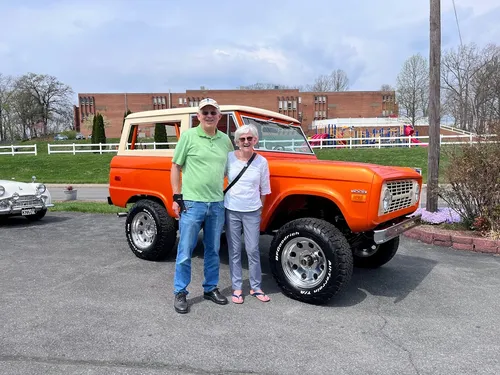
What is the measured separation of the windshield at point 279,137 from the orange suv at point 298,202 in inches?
0.6

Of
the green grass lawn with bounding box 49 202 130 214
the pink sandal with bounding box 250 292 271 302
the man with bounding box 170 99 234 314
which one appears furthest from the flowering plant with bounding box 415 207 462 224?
the green grass lawn with bounding box 49 202 130 214

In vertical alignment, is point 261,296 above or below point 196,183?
below

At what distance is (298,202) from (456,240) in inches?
125

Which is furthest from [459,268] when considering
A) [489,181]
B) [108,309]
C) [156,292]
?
[108,309]

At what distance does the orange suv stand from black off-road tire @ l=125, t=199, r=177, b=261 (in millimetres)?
13

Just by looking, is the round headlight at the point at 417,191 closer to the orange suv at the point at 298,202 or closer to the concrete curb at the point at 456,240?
the orange suv at the point at 298,202

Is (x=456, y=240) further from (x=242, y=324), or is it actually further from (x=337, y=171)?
(x=242, y=324)

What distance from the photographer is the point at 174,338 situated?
3285mm

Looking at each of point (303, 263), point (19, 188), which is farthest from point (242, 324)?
point (19, 188)

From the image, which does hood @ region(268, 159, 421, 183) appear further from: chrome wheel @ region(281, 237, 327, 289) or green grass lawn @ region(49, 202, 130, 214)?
green grass lawn @ region(49, 202, 130, 214)

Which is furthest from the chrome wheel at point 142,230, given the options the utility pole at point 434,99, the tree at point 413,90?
the tree at point 413,90

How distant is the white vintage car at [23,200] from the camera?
7.95 m

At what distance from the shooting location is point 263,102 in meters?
67.6

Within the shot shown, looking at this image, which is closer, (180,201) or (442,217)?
(180,201)
